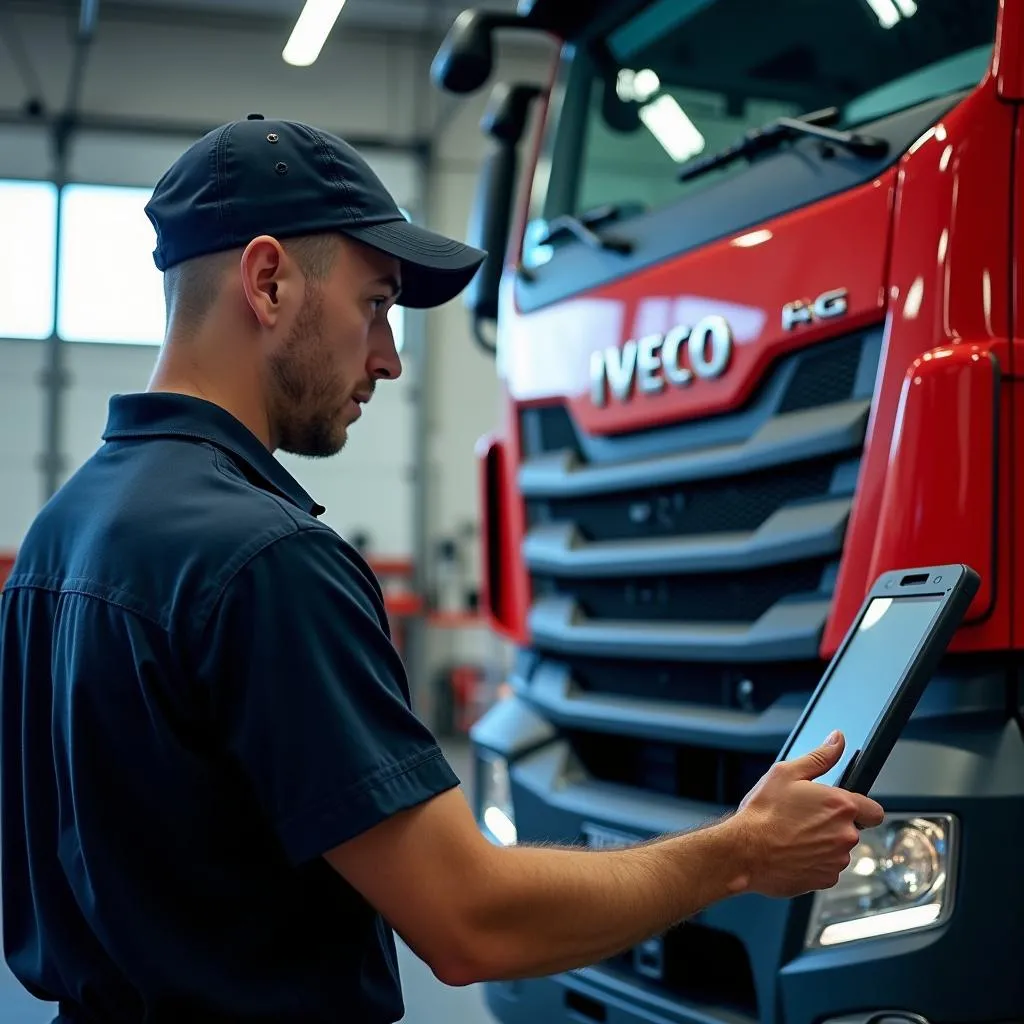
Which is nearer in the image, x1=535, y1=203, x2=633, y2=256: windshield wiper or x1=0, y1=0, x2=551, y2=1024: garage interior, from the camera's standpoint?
x1=535, y1=203, x2=633, y2=256: windshield wiper

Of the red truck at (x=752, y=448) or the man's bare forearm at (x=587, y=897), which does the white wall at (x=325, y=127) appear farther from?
the man's bare forearm at (x=587, y=897)

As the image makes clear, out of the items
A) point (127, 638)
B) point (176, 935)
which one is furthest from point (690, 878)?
point (127, 638)

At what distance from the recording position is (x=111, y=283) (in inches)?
416

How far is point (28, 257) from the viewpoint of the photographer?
34.2ft

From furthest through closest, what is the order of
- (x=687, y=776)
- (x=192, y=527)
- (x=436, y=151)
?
1. (x=436, y=151)
2. (x=687, y=776)
3. (x=192, y=527)

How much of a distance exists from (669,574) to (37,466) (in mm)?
8800

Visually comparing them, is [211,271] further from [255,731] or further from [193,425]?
[255,731]

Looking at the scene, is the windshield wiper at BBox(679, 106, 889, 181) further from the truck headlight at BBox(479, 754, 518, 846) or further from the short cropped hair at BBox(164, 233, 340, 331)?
the truck headlight at BBox(479, 754, 518, 846)

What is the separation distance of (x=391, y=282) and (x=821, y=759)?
0.77 m

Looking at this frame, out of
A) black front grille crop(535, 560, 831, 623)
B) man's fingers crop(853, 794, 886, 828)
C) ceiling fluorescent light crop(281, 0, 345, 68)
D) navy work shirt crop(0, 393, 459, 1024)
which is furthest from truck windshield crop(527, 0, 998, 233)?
ceiling fluorescent light crop(281, 0, 345, 68)

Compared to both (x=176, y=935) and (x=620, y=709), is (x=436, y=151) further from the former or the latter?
(x=176, y=935)

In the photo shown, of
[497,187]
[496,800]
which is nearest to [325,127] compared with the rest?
[497,187]

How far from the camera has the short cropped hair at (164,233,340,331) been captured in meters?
1.43

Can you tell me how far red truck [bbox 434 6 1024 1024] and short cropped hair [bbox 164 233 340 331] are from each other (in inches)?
40.3
